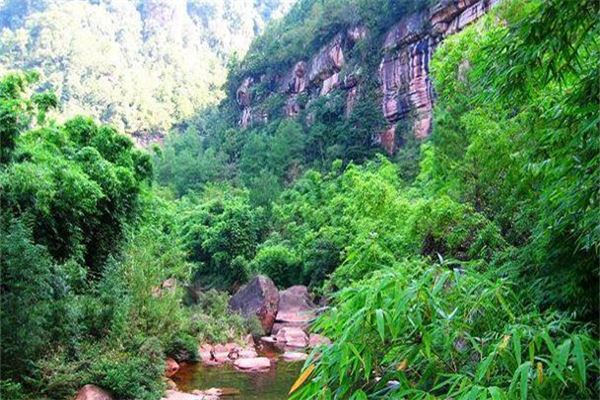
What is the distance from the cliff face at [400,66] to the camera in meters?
33.7

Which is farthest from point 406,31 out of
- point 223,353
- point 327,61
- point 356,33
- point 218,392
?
point 218,392

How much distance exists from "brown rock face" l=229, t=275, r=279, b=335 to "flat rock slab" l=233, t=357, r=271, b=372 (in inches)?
179

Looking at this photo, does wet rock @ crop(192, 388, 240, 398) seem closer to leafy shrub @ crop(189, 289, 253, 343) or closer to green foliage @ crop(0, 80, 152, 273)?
green foliage @ crop(0, 80, 152, 273)

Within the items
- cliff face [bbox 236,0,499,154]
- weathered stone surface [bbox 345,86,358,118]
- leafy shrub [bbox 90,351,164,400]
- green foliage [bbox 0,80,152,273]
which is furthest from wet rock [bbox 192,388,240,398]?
weathered stone surface [bbox 345,86,358,118]

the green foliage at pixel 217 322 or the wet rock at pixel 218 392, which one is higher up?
the green foliage at pixel 217 322

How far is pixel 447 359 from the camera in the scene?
2000 millimetres

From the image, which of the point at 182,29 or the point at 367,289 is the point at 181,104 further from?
the point at 367,289

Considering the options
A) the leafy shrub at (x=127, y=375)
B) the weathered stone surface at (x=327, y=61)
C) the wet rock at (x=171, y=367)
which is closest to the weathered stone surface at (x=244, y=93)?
the weathered stone surface at (x=327, y=61)

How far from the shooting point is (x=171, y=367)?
39.4 ft

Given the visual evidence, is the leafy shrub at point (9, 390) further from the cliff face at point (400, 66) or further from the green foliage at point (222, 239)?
the cliff face at point (400, 66)

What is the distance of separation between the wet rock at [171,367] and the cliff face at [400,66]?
2335cm

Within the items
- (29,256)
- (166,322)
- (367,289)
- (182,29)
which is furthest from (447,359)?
(182,29)

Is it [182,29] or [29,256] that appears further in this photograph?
[182,29]

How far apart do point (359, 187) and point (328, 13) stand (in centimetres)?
3482
